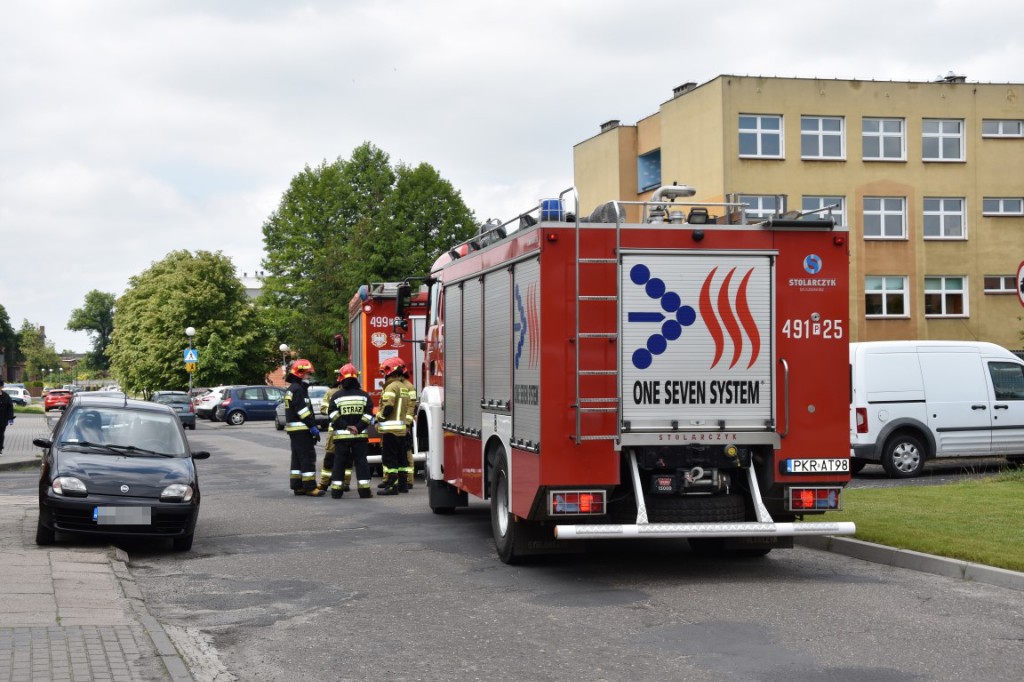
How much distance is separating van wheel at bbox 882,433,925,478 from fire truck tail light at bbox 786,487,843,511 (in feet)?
32.3

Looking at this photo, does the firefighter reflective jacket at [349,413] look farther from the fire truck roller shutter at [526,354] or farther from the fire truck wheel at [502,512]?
the fire truck roller shutter at [526,354]

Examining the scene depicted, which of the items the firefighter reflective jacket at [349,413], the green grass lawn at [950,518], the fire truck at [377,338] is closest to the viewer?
the green grass lawn at [950,518]

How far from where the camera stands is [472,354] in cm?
1192

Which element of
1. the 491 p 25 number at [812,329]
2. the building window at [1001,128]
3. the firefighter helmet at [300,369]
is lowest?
the firefighter helmet at [300,369]

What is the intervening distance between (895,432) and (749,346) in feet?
33.9

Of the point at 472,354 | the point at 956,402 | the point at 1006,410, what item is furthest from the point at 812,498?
the point at 1006,410

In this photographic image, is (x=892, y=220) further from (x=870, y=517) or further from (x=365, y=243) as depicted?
(x=870, y=517)

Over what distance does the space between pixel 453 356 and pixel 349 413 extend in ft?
13.6

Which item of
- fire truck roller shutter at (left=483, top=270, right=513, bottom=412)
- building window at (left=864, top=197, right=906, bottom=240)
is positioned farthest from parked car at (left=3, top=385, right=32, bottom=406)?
fire truck roller shutter at (left=483, top=270, right=513, bottom=412)

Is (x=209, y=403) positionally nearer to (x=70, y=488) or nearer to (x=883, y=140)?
(x=883, y=140)

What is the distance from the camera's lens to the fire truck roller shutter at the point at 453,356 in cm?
1252

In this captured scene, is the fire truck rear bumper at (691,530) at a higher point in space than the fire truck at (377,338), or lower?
lower

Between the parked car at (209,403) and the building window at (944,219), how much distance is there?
28533mm

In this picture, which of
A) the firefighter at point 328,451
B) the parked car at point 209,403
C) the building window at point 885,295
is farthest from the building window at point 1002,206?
the firefighter at point 328,451
